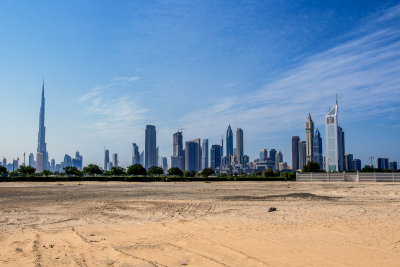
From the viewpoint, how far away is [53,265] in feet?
22.2

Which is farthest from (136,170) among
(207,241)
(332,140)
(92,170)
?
(332,140)

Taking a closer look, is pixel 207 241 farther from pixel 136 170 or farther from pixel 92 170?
pixel 92 170

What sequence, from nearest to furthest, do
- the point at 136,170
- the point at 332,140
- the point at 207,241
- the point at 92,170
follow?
1. the point at 207,241
2. the point at 136,170
3. the point at 92,170
4. the point at 332,140

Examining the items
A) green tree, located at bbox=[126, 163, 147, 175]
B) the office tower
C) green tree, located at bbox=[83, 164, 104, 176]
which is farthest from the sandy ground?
the office tower

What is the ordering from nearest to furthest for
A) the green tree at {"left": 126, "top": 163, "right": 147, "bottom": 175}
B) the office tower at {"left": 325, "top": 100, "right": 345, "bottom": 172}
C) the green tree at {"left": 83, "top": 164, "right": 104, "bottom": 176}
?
1. the green tree at {"left": 126, "top": 163, "right": 147, "bottom": 175}
2. the green tree at {"left": 83, "top": 164, "right": 104, "bottom": 176}
3. the office tower at {"left": 325, "top": 100, "right": 345, "bottom": 172}

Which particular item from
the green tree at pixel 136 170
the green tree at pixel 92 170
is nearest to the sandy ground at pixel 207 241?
Answer: the green tree at pixel 136 170

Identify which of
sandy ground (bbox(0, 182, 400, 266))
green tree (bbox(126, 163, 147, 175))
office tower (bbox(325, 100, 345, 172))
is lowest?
green tree (bbox(126, 163, 147, 175))

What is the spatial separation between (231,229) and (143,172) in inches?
3504

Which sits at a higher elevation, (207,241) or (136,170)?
(207,241)

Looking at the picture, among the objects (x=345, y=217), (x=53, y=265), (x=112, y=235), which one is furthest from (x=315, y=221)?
(x=53, y=265)

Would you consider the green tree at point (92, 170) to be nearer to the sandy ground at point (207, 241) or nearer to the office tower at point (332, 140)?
the sandy ground at point (207, 241)

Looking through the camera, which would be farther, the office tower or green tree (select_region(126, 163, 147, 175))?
the office tower

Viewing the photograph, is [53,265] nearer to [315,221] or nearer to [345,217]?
[315,221]

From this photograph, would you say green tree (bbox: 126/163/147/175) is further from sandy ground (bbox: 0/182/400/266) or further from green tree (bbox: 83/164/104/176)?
sandy ground (bbox: 0/182/400/266)
